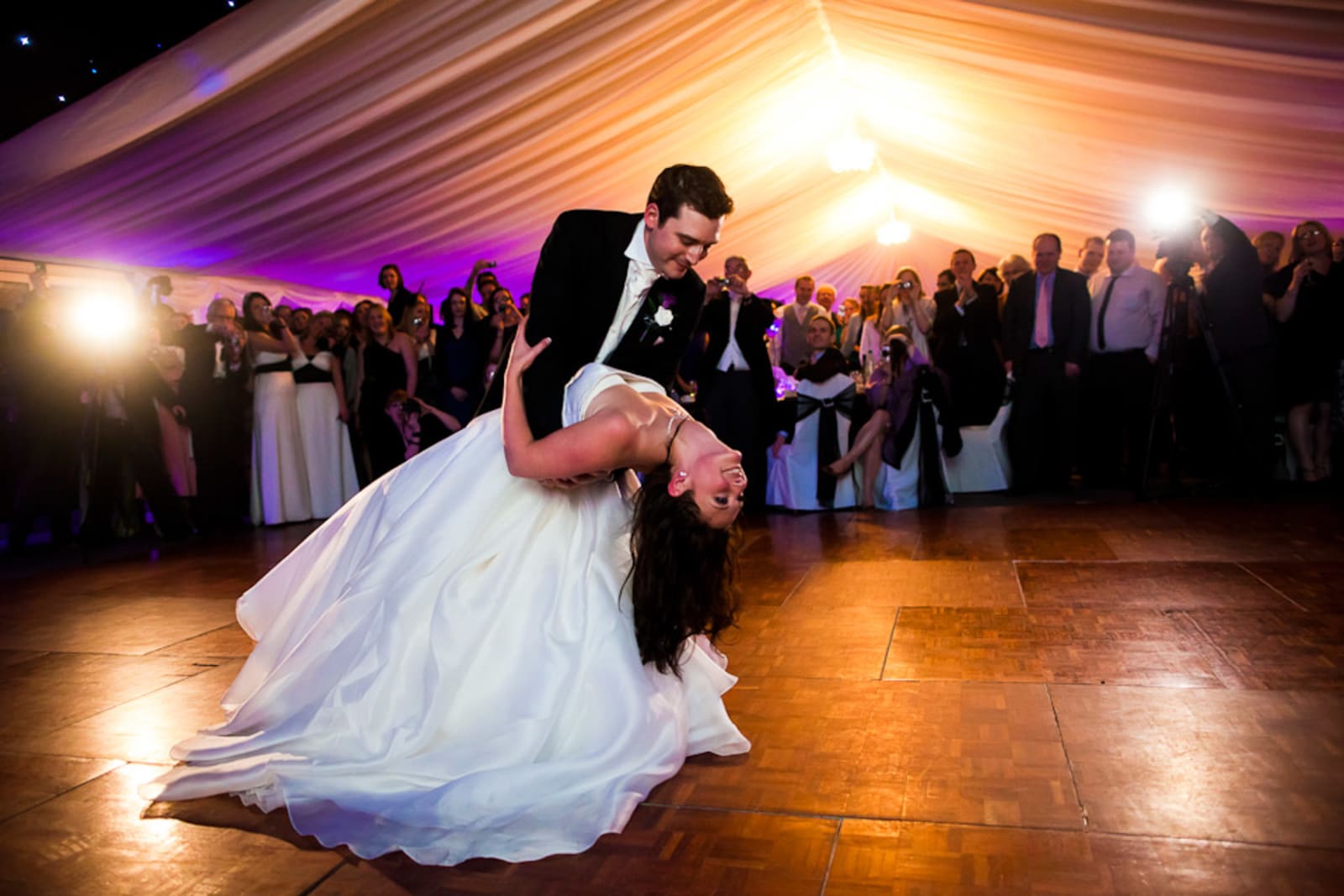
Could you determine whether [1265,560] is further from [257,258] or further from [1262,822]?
[257,258]

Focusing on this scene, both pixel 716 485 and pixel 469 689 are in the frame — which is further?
pixel 469 689

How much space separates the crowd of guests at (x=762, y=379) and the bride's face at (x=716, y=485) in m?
4.11

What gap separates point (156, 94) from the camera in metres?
4.74

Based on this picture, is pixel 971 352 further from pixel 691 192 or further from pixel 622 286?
pixel 691 192

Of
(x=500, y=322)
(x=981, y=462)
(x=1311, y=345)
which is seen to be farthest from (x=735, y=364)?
(x=1311, y=345)

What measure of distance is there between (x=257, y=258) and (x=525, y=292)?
11.3ft

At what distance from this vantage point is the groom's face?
220 centimetres

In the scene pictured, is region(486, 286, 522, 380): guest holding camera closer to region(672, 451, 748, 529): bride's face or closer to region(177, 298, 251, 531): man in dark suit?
region(177, 298, 251, 531): man in dark suit

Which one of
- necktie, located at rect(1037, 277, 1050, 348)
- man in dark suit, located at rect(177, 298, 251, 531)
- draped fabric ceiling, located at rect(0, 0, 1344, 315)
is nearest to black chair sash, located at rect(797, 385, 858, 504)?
necktie, located at rect(1037, 277, 1050, 348)

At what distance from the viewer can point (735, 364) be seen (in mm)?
6324

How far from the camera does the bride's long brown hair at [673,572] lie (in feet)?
6.47

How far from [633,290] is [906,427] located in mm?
4192

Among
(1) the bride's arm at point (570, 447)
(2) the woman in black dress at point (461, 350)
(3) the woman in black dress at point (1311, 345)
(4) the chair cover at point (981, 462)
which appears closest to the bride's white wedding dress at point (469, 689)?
(1) the bride's arm at point (570, 447)

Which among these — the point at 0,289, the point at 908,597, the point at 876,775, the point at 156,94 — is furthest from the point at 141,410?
the point at 876,775
